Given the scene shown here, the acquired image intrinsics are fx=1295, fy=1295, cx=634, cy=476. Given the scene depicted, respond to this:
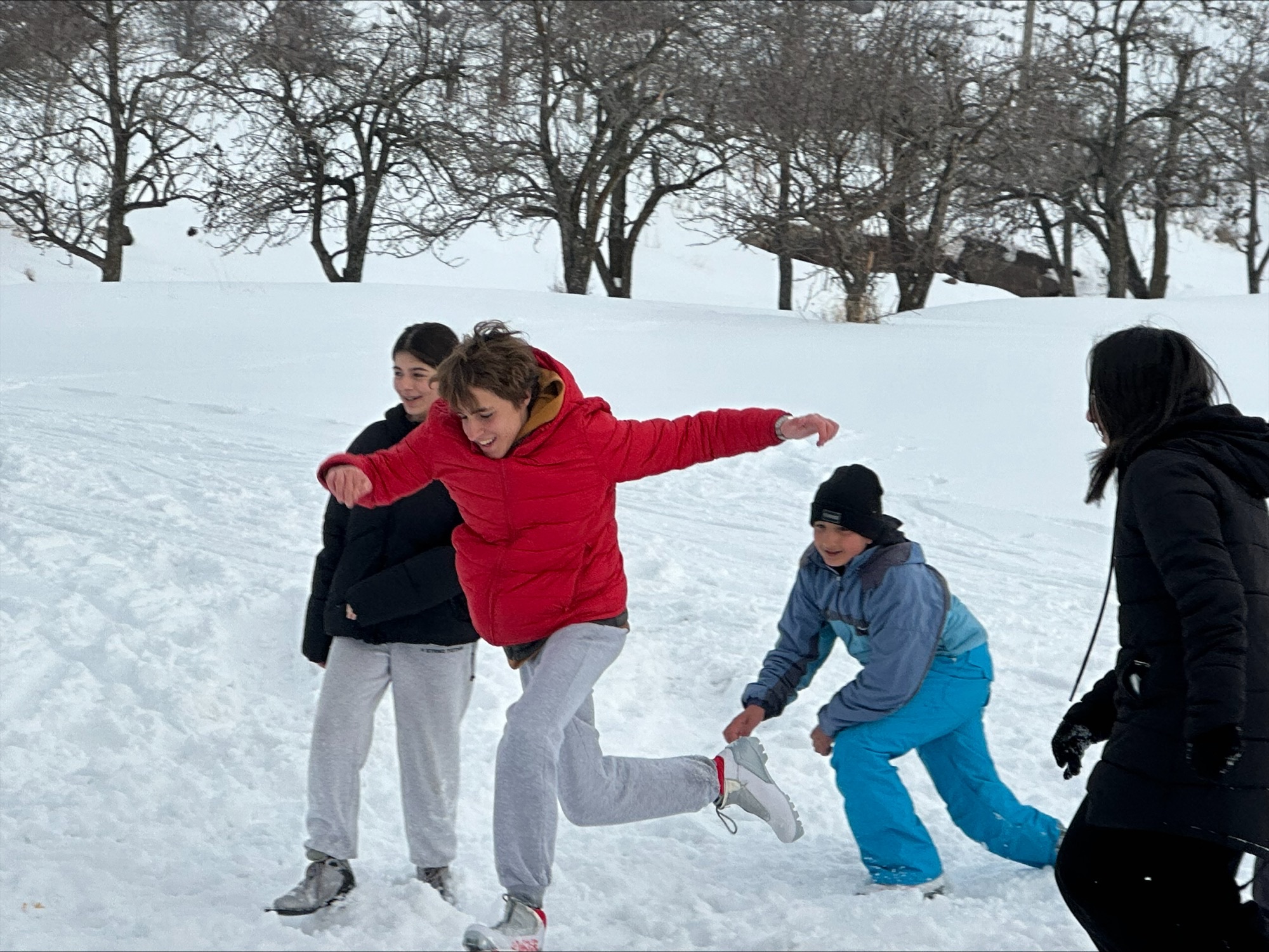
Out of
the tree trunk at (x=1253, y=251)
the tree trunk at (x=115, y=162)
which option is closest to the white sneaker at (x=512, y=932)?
the tree trunk at (x=115, y=162)

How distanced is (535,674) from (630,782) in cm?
49

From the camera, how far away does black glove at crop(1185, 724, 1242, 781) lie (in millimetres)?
2365

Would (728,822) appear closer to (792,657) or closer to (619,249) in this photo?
(792,657)

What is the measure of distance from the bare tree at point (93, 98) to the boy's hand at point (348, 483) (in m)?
18.3

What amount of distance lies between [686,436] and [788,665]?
0.86 meters

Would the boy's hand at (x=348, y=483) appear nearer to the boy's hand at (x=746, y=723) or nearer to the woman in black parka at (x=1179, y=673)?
the boy's hand at (x=746, y=723)

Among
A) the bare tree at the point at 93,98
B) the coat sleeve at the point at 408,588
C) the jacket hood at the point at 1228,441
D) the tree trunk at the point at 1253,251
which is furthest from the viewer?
the tree trunk at the point at 1253,251

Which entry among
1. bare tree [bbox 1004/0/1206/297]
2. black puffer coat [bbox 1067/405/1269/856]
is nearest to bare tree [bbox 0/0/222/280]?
bare tree [bbox 1004/0/1206/297]

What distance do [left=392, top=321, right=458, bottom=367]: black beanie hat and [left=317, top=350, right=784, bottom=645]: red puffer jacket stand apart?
0.40 meters

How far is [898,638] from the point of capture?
142 inches

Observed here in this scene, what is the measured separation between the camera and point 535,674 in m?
3.28

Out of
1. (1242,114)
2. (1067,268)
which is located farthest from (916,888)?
(1067,268)

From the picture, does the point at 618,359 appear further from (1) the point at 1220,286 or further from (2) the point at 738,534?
(1) the point at 1220,286

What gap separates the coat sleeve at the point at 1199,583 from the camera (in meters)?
2.37
